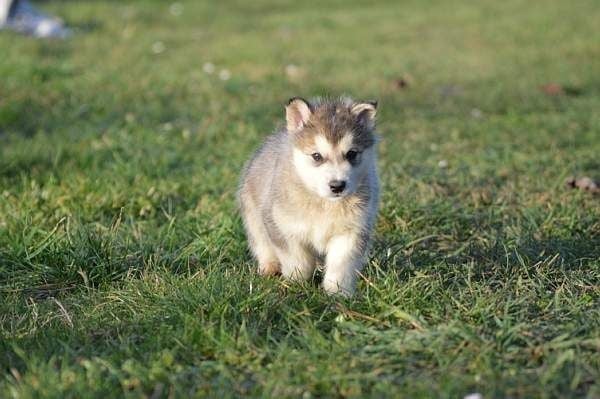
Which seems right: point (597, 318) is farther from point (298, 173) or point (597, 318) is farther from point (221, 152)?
point (221, 152)

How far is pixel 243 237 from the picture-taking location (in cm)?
565

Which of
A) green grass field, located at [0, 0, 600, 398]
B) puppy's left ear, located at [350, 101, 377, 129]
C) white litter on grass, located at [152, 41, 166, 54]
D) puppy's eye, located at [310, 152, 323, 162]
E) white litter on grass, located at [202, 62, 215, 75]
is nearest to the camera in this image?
green grass field, located at [0, 0, 600, 398]

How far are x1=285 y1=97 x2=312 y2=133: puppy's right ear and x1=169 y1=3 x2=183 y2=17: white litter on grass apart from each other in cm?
1180

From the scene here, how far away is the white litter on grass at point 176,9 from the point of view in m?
16.4

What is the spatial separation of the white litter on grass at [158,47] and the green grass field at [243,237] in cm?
6

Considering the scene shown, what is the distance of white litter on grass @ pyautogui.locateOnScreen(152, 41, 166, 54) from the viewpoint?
1278 cm

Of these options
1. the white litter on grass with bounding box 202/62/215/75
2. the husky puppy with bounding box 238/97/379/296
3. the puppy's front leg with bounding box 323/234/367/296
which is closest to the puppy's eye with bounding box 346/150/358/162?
the husky puppy with bounding box 238/97/379/296

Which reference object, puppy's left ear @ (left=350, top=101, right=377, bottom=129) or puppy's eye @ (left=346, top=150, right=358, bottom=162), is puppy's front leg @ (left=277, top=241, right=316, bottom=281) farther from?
puppy's left ear @ (left=350, top=101, right=377, bottom=129)

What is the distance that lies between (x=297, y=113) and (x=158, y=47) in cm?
846

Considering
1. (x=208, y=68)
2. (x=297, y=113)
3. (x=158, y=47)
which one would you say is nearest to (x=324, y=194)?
(x=297, y=113)

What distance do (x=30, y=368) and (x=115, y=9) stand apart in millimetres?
13183

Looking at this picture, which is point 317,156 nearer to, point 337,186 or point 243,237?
point 337,186

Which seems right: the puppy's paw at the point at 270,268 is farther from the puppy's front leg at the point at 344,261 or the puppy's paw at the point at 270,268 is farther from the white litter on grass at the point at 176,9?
the white litter on grass at the point at 176,9

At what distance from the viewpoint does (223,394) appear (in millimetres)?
3465
